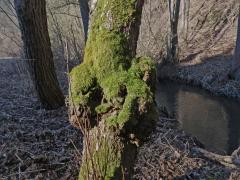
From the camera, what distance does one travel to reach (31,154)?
5324 millimetres

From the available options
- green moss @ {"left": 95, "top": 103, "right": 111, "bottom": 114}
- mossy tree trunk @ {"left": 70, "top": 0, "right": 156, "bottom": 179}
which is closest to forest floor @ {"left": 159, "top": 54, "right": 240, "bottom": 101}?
mossy tree trunk @ {"left": 70, "top": 0, "right": 156, "bottom": 179}

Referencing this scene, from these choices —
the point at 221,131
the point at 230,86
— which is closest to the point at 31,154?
the point at 221,131

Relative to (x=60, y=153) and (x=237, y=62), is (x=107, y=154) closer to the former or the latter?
(x=60, y=153)

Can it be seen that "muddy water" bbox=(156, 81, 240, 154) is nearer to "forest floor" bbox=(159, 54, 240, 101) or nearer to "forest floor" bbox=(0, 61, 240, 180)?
"forest floor" bbox=(159, 54, 240, 101)

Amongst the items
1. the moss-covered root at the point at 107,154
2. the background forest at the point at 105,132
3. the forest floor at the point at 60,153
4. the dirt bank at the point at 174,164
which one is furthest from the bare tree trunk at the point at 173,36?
the moss-covered root at the point at 107,154

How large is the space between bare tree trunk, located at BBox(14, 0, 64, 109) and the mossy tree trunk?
3.97 m

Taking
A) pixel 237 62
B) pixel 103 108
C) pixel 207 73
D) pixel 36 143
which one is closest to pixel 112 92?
pixel 103 108

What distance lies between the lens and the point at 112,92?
335 cm

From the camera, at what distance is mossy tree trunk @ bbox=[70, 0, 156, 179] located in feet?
10.8

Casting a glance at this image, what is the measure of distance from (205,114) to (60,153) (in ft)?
25.4

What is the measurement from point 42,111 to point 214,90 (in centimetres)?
937

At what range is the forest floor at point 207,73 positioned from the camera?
15.1 m

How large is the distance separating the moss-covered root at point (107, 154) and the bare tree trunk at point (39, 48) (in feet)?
14.1

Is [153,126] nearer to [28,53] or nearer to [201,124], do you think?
[28,53]
